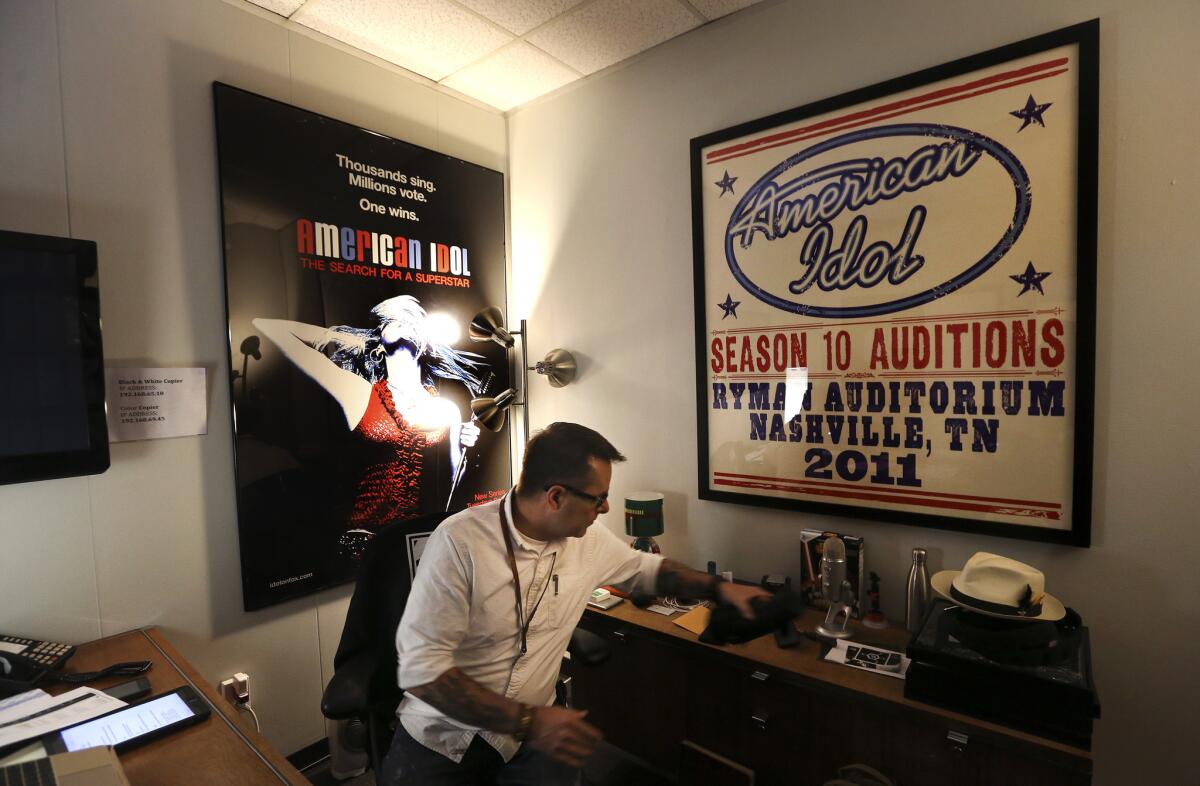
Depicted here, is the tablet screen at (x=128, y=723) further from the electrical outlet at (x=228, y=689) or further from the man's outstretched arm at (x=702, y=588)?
the man's outstretched arm at (x=702, y=588)

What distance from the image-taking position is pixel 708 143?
2.42 meters

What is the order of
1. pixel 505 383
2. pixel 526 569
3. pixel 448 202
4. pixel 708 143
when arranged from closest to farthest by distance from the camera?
pixel 526 569
pixel 708 143
pixel 448 202
pixel 505 383

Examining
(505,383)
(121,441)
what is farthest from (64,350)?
(505,383)

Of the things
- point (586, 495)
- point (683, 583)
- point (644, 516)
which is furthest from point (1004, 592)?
point (644, 516)

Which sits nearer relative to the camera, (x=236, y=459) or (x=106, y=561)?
(x=106, y=561)

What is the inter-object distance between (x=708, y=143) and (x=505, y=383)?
1.51 m

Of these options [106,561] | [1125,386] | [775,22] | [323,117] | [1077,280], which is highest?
[775,22]

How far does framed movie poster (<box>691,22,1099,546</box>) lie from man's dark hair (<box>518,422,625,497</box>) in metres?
0.92

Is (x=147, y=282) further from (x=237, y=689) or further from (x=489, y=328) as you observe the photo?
(x=237, y=689)

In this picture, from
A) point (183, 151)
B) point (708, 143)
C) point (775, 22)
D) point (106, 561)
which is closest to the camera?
point (106, 561)

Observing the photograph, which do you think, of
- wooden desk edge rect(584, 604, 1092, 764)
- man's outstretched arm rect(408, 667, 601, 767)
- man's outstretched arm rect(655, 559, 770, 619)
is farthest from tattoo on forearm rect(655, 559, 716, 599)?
man's outstretched arm rect(408, 667, 601, 767)

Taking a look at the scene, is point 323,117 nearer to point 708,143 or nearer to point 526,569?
point 708,143

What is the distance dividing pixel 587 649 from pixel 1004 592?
116cm

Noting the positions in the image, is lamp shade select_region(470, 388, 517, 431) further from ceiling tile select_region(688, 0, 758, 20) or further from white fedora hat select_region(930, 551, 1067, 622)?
white fedora hat select_region(930, 551, 1067, 622)
